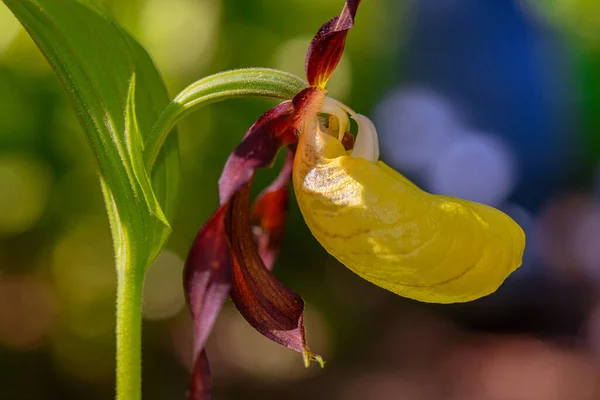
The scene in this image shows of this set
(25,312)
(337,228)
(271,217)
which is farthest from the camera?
(25,312)

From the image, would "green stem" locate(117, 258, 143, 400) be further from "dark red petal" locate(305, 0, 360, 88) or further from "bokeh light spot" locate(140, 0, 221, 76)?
"bokeh light spot" locate(140, 0, 221, 76)

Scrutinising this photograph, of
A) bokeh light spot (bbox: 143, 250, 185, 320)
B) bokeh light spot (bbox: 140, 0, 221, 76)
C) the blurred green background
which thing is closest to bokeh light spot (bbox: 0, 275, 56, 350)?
the blurred green background

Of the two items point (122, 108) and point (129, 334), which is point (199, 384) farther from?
point (122, 108)

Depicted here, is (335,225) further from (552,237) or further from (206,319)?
(552,237)

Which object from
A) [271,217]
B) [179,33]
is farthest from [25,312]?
[271,217]

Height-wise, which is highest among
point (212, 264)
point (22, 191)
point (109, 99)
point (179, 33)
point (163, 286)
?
point (109, 99)

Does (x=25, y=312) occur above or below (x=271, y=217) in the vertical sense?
below

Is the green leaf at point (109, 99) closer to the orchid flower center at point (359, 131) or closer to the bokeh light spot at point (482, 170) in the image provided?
the orchid flower center at point (359, 131)

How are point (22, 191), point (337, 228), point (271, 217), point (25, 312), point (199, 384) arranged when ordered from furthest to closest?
point (25, 312) < point (22, 191) < point (271, 217) < point (337, 228) < point (199, 384)
